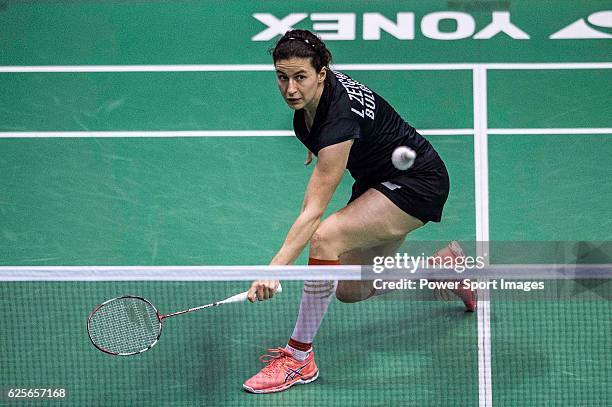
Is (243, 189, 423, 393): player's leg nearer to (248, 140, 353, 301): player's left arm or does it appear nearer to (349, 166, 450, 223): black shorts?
(349, 166, 450, 223): black shorts

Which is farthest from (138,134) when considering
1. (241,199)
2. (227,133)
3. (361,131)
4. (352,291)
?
(361,131)

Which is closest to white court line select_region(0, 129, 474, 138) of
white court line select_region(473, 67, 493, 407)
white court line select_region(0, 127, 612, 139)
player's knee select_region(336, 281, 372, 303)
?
white court line select_region(0, 127, 612, 139)

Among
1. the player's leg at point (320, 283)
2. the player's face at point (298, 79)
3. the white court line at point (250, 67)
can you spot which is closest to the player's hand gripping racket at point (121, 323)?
the player's leg at point (320, 283)

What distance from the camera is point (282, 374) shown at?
5699mm

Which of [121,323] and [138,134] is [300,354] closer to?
[121,323]

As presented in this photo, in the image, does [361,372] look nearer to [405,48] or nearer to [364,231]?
[364,231]

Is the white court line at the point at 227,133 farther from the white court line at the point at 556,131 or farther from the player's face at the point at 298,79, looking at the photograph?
the player's face at the point at 298,79

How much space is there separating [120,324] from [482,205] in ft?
10.4

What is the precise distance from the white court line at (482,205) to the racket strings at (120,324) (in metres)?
1.78

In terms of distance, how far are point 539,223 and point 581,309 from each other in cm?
128

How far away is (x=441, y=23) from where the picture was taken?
9047 mm

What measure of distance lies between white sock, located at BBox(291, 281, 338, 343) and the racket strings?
30.7 inches

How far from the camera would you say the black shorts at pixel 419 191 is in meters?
5.84

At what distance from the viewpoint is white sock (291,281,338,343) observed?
18.5 feet
